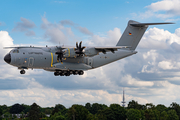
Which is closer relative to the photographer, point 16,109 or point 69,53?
point 69,53

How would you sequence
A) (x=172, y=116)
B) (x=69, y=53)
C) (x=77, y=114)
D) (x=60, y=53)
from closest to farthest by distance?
(x=60, y=53) < (x=69, y=53) < (x=77, y=114) < (x=172, y=116)

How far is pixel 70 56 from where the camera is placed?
3653 centimetres

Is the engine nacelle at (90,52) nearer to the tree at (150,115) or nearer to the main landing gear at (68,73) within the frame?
the main landing gear at (68,73)

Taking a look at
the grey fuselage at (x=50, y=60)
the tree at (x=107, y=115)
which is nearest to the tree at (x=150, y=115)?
the tree at (x=107, y=115)

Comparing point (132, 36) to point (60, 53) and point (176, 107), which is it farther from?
point (176, 107)

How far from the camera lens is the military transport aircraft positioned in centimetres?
3516

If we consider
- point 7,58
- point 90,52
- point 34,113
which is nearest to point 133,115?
point 34,113

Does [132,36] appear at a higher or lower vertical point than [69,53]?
higher

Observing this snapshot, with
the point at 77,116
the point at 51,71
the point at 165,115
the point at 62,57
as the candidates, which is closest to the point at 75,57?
the point at 62,57

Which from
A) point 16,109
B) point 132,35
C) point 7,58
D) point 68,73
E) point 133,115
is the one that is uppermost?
point 132,35

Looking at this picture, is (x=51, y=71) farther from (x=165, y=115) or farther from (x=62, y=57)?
(x=165, y=115)

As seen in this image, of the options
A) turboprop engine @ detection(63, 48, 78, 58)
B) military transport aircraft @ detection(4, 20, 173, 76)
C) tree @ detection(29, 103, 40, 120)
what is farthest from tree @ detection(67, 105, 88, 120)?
turboprop engine @ detection(63, 48, 78, 58)

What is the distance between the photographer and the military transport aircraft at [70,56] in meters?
35.2

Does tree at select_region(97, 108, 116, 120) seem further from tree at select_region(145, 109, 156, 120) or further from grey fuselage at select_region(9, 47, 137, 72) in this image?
grey fuselage at select_region(9, 47, 137, 72)
